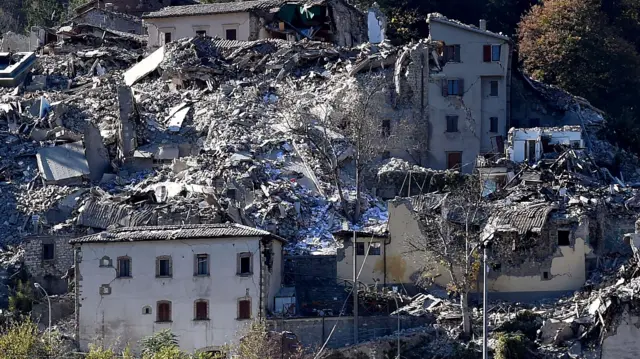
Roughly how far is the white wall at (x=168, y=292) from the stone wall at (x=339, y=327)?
138cm

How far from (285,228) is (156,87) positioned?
16465mm

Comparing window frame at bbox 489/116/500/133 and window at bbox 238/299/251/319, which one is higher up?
window frame at bbox 489/116/500/133

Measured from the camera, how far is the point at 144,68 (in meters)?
96.4

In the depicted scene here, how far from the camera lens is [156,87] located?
9469 centimetres

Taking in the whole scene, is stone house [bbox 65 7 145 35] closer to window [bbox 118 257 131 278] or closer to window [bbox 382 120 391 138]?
window [bbox 382 120 391 138]

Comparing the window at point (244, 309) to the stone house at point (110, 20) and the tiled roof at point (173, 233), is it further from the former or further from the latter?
the stone house at point (110, 20)

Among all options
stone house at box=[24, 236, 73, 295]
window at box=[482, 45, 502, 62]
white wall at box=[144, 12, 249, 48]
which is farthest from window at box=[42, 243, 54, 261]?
white wall at box=[144, 12, 249, 48]

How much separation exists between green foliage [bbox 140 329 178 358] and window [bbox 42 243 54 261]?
6948 mm

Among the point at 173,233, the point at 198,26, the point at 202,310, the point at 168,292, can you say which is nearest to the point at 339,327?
the point at 202,310

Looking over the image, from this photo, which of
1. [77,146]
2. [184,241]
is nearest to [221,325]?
[184,241]

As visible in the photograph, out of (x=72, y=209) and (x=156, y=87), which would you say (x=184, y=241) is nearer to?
(x=72, y=209)

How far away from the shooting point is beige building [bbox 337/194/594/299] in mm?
75812

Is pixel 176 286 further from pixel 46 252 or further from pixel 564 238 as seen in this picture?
pixel 564 238

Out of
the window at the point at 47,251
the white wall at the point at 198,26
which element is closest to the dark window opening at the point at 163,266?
the window at the point at 47,251
